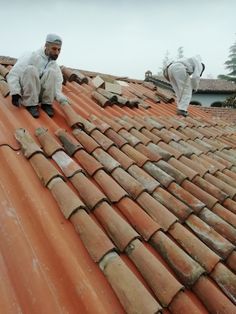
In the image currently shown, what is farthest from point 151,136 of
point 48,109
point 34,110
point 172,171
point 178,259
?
point 178,259

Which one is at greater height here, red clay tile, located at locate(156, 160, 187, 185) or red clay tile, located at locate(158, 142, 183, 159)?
red clay tile, located at locate(158, 142, 183, 159)

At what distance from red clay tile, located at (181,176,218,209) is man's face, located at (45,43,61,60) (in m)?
1.93

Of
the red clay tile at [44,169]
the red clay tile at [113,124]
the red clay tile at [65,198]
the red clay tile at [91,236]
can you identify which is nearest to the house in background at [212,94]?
the red clay tile at [113,124]

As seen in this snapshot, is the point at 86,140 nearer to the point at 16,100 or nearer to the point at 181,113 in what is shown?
the point at 16,100

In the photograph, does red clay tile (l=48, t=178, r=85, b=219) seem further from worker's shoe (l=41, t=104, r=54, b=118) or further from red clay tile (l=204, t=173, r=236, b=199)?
red clay tile (l=204, t=173, r=236, b=199)

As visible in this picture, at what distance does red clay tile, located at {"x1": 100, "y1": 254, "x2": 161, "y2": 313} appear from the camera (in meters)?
1.61

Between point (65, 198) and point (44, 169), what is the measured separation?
0.37 m

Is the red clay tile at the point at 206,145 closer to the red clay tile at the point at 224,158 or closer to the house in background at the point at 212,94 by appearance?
the red clay tile at the point at 224,158

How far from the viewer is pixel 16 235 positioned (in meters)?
1.82

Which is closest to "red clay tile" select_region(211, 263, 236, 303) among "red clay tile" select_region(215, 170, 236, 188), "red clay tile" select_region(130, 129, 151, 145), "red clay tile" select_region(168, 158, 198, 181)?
"red clay tile" select_region(168, 158, 198, 181)

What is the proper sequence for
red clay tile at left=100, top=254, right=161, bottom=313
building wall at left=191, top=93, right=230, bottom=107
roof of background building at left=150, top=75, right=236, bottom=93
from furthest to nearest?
building wall at left=191, top=93, right=230, bottom=107 → roof of background building at left=150, top=75, right=236, bottom=93 → red clay tile at left=100, top=254, right=161, bottom=313

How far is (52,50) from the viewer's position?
11.4 feet

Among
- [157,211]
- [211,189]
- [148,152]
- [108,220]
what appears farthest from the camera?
[148,152]

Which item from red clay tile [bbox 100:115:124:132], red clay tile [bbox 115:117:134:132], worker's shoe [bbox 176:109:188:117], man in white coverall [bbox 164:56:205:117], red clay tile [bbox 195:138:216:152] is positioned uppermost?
man in white coverall [bbox 164:56:205:117]
